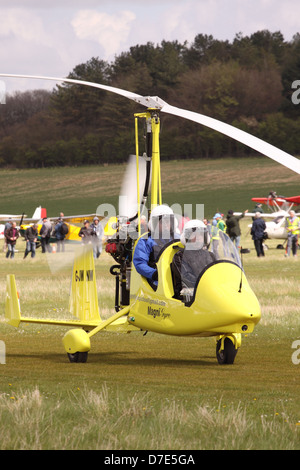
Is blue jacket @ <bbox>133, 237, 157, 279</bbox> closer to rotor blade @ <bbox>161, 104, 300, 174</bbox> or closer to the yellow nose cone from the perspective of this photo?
the yellow nose cone

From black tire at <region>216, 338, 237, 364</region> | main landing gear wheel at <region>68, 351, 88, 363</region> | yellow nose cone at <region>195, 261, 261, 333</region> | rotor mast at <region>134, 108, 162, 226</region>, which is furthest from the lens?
main landing gear wheel at <region>68, 351, 88, 363</region>

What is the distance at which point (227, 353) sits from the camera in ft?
31.8

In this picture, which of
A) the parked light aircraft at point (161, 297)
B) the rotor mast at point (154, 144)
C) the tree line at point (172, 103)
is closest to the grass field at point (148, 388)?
the parked light aircraft at point (161, 297)

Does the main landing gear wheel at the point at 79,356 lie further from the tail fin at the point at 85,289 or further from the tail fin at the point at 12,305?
the tail fin at the point at 12,305

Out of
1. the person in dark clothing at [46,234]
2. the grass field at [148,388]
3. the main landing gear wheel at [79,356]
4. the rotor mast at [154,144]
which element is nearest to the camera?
the grass field at [148,388]

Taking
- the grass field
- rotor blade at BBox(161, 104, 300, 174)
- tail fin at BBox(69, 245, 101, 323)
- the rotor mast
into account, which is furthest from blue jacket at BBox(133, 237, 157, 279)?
rotor blade at BBox(161, 104, 300, 174)

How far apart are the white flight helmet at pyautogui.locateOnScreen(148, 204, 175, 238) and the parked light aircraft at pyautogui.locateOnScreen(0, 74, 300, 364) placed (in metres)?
0.24

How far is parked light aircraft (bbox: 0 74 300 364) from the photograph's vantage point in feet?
29.4

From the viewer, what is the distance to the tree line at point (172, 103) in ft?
114

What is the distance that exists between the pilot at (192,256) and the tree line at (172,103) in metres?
19.0

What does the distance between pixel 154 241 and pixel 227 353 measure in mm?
1597

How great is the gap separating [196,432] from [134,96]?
Result: 4.41m

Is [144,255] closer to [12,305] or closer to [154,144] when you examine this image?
[154,144]

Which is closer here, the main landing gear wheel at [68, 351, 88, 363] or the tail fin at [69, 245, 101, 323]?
the main landing gear wheel at [68, 351, 88, 363]
